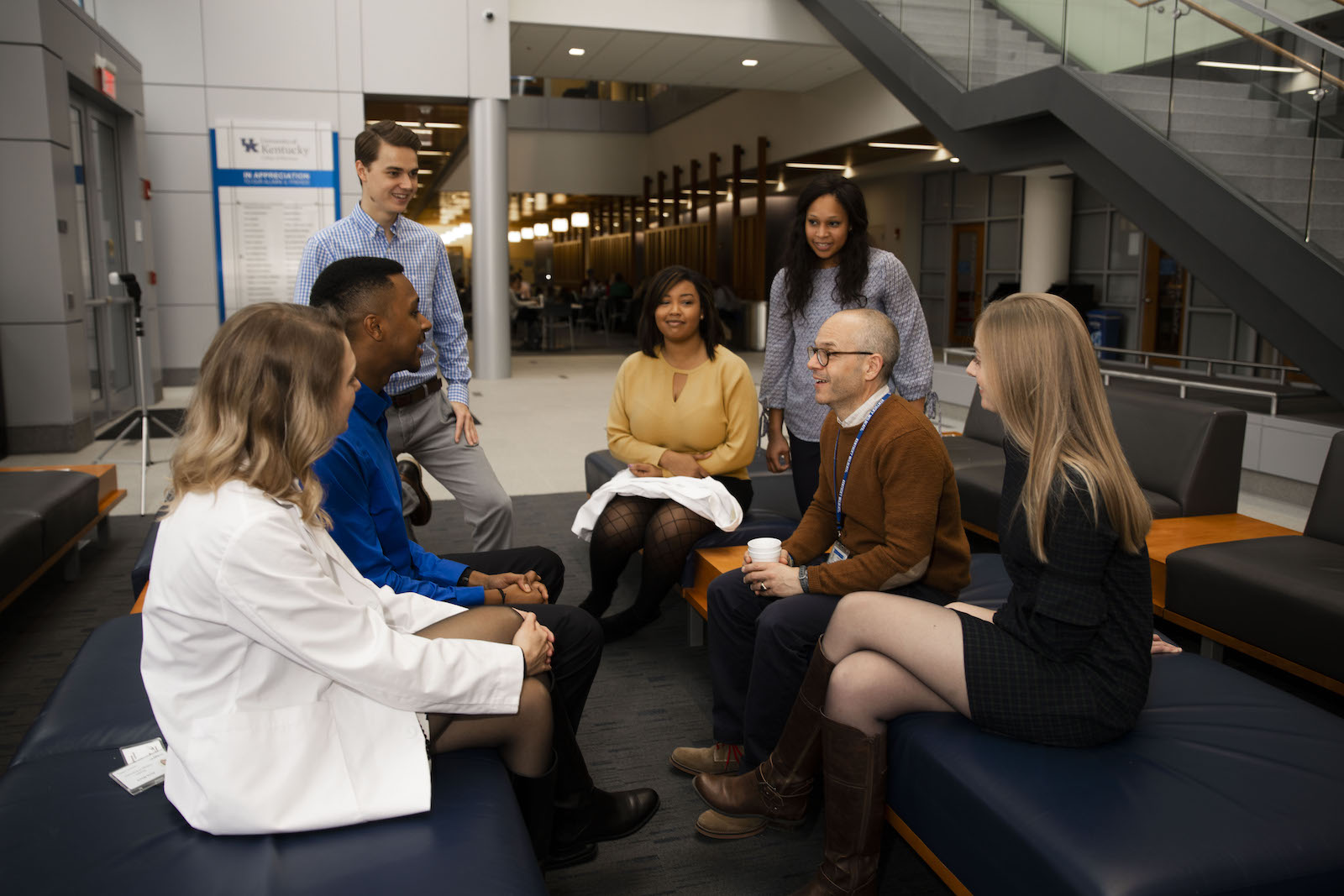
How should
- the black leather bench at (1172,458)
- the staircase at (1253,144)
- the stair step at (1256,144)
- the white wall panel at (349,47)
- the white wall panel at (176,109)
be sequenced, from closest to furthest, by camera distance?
→ the black leather bench at (1172,458) → the staircase at (1253,144) → the stair step at (1256,144) → the white wall panel at (176,109) → the white wall panel at (349,47)

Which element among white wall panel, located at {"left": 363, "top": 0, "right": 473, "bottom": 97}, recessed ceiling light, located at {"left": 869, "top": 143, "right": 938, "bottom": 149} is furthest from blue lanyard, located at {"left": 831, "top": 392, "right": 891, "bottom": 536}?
recessed ceiling light, located at {"left": 869, "top": 143, "right": 938, "bottom": 149}

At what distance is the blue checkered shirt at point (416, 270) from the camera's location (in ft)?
11.5

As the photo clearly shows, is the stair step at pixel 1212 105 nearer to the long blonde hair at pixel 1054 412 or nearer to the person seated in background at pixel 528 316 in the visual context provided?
the long blonde hair at pixel 1054 412

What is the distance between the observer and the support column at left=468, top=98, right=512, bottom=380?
1148 centimetres

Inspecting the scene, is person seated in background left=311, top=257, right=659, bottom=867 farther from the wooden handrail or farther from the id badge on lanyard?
the wooden handrail

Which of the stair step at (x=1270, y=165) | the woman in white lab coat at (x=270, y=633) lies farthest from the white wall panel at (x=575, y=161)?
the woman in white lab coat at (x=270, y=633)

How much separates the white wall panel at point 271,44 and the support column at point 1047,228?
8465 millimetres

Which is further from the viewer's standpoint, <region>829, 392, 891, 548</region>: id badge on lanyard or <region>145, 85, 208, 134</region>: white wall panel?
<region>145, 85, 208, 134</region>: white wall panel

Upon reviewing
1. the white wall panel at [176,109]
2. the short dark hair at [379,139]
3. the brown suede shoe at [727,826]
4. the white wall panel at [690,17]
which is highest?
the white wall panel at [690,17]

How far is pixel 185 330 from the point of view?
1045 centimetres

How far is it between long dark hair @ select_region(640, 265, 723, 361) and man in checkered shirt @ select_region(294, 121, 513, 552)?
0.68m

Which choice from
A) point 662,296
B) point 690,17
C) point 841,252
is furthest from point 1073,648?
point 690,17

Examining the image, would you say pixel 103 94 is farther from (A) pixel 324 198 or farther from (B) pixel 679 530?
(B) pixel 679 530

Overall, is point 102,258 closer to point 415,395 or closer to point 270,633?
point 415,395
